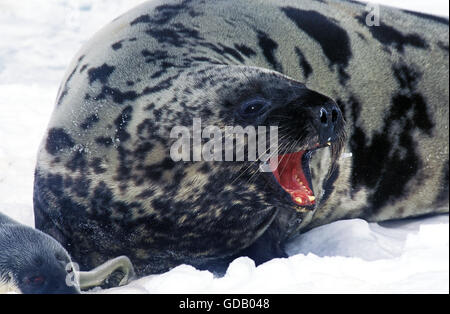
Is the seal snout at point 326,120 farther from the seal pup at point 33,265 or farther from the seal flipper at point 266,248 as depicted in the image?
the seal pup at point 33,265

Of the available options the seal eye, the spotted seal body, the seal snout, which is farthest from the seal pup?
the seal snout

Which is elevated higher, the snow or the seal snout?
the seal snout

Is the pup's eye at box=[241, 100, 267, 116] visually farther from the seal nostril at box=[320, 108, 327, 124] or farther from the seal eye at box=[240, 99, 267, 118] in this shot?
the seal nostril at box=[320, 108, 327, 124]

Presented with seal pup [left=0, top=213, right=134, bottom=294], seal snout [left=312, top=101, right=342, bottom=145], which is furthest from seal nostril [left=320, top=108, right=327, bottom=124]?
seal pup [left=0, top=213, right=134, bottom=294]

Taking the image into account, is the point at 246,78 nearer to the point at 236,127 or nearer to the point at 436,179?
the point at 236,127

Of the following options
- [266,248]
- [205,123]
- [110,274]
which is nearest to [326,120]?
[205,123]

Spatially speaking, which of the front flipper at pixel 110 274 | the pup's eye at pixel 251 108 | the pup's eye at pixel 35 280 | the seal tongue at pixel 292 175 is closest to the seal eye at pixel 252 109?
the pup's eye at pixel 251 108

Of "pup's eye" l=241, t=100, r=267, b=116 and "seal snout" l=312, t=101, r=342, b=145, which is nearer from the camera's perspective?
"seal snout" l=312, t=101, r=342, b=145

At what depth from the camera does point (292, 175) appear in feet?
10.2

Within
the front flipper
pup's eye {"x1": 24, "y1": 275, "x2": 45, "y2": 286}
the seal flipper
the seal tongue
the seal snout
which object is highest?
the seal snout

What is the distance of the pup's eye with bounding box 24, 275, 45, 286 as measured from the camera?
2.51 metres

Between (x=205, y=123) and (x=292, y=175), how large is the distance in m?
0.48

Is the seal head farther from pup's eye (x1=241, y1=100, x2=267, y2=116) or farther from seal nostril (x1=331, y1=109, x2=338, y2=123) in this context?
seal nostril (x1=331, y1=109, x2=338, y2=123)
